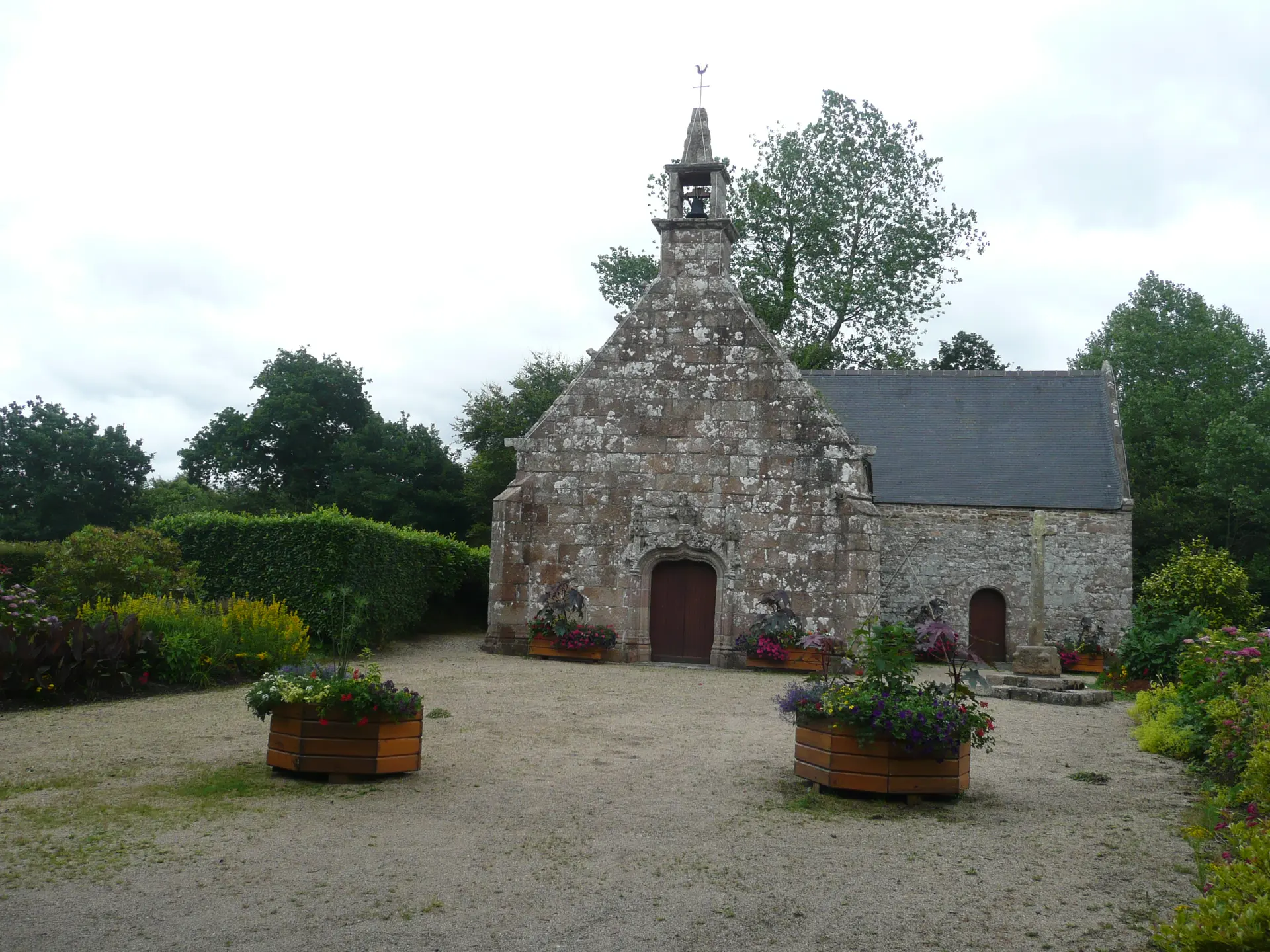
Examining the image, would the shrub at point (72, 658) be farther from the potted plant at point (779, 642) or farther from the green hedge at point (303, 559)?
the potted plant at point (779, 642)

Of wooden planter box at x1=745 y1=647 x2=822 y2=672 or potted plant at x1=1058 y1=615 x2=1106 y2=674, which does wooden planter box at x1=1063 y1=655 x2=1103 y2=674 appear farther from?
wooden planter box at x1=745 y1=647 x2=822 y2=672

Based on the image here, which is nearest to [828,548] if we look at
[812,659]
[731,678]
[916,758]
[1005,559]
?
[812,659]

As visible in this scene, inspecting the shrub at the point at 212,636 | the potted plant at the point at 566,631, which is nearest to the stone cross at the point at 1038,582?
the potted plant at the point at 566,631

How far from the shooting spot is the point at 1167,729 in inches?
344

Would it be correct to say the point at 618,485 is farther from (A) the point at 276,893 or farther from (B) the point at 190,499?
(B) the point at 190,499

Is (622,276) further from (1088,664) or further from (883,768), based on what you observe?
(883,768)

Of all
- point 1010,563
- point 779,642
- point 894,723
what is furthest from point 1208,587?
point 894,723

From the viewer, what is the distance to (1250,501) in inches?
1091

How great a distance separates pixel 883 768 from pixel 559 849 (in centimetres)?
214

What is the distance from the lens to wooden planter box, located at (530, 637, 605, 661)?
15.5m

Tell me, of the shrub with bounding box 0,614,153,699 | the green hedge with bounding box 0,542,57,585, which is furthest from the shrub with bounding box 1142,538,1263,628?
the green hedge with bounding box 0,542,57,585

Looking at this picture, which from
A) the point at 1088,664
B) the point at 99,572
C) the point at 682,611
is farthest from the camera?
the point at 1088,664

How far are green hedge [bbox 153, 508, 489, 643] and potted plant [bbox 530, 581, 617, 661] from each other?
2326 mm

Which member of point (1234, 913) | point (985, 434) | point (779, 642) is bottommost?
point (1234, 913)
